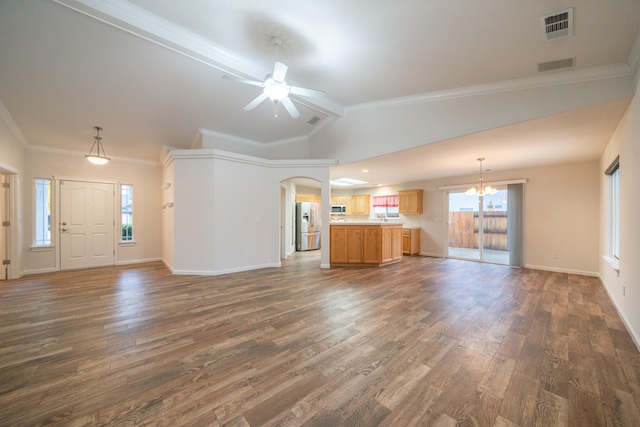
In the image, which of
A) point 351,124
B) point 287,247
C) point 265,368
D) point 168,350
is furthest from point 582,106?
point 287,247

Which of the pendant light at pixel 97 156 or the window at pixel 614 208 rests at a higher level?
the pendant light at pixel 97 156

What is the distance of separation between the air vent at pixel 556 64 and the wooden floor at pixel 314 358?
307cm

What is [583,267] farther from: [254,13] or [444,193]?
[254,13]

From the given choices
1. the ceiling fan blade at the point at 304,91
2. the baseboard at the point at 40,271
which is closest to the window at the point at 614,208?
the ceiling fan blade at the point at 304,91

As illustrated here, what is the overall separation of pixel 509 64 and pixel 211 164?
5.18m

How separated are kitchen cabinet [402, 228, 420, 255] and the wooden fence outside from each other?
1003 millimetres

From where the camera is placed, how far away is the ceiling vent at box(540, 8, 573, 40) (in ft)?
7.41

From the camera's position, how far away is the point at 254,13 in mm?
2568

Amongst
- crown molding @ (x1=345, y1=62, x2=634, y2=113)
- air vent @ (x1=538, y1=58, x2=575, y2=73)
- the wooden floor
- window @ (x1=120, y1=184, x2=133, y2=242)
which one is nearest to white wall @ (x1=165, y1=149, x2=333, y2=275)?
the wooden floor

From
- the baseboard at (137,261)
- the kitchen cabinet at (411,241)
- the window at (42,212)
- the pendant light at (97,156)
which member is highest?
the pendant light at (97,156)

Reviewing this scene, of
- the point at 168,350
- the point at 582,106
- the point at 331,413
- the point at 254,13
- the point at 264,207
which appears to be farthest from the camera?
the point at 264,207

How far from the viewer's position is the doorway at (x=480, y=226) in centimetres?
682

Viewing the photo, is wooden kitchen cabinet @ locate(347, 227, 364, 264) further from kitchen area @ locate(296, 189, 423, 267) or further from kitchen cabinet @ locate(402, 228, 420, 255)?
kitchen cabinet @ locate(402, 228, 420, 255)

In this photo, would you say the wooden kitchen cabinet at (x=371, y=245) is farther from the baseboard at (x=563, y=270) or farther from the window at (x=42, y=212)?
the window at (x=42, y=212)
